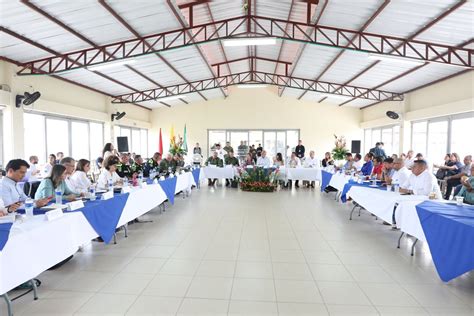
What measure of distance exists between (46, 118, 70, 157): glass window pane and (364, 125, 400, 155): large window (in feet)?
35.2

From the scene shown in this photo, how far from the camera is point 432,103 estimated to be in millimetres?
8477

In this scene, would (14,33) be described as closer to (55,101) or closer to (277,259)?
(55,101)

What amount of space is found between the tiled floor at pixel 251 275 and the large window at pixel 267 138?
384 inches

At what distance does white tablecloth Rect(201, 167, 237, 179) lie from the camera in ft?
28.9

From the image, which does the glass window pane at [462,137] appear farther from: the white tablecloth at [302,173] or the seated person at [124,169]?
the seated person at [124,169]

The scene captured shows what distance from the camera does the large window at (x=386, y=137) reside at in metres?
11.2

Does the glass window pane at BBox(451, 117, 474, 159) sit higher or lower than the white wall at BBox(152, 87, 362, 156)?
lower

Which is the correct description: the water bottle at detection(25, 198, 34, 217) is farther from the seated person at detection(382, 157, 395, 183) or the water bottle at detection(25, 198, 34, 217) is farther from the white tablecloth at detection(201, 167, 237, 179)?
the white tablecloth at detection(201, 167, 237, 179)

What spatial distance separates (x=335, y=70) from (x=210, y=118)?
6.77m

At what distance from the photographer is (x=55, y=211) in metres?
2.45

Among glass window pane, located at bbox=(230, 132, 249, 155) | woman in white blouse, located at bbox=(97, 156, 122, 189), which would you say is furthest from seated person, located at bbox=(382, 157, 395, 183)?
glass window pane, located at bbox=(230, 132, 249, 155)

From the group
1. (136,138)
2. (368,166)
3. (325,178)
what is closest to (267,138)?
(136,138)

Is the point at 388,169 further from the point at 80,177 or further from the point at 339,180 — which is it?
the point at 80,177

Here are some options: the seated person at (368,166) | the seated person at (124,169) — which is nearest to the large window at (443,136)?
the seated person at (368,166)
